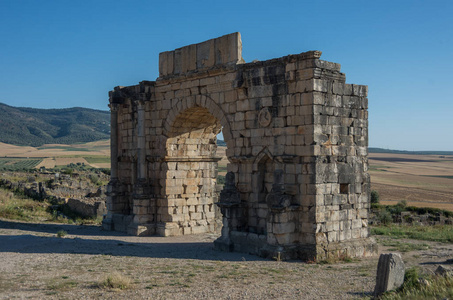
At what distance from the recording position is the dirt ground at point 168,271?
8594 mm

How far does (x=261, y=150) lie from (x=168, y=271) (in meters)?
3.96

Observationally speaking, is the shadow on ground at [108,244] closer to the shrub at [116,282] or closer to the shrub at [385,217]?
the shrub at [116,282]

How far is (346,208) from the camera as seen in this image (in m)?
12.3

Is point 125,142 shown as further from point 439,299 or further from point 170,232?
point 439,299

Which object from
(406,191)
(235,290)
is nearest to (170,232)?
(235,290)

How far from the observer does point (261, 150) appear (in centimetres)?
1263

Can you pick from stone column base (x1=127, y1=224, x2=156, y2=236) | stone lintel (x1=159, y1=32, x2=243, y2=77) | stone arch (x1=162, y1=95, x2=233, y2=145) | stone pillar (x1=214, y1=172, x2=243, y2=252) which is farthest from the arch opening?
stone pillar (x1=214, y1=172, x2=243, y2=252)

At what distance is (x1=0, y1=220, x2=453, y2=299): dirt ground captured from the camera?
859 centimetres

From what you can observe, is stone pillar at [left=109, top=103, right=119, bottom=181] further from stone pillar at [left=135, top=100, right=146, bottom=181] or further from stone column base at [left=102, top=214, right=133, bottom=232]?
stone pillar at [left=135, top=100, right=146, bottom=181]

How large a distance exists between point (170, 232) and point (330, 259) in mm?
6214

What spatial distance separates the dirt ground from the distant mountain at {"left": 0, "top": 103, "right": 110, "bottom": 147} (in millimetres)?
104232

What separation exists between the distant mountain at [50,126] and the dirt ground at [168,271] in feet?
342

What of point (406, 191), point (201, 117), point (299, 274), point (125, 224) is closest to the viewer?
point (299, 274)

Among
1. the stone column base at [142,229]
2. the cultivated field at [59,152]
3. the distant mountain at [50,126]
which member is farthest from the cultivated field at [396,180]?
the stone column base at [142,229]
